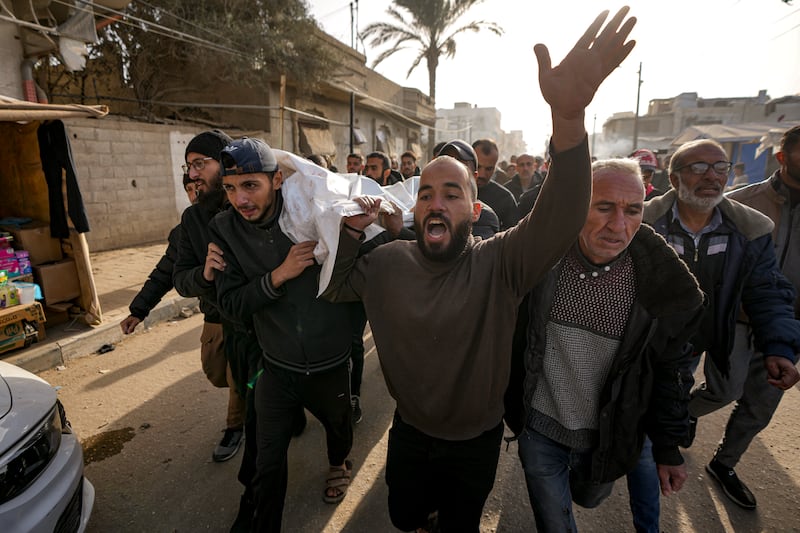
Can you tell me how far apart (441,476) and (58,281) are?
Result: 5.36 meters

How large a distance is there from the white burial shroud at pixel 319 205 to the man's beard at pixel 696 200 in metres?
1.74

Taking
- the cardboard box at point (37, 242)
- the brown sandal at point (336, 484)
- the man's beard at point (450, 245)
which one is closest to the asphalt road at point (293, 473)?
the brown sandal at point (336, 484)

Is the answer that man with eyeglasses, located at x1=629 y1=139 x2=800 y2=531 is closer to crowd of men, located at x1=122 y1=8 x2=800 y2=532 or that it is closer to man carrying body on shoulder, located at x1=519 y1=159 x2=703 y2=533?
crowd of men, located at x1=122 y1=8 x2=800 y2=532

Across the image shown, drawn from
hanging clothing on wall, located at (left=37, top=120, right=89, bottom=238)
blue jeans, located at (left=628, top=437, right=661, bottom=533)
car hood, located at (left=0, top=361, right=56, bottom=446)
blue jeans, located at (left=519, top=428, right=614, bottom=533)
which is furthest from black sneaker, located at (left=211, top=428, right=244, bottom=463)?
hanging clothing on wall, located at (left=37, top=120, right=89, bottom=238)

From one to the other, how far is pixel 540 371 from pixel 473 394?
0.34 m

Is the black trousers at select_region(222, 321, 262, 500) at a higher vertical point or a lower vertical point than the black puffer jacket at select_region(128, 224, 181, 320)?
lower

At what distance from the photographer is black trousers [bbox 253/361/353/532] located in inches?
80.0

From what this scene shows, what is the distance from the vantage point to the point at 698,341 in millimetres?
2434

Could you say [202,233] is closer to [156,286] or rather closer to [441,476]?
[156,286]

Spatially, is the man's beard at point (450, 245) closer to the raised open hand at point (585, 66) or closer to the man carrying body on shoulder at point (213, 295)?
the raised open hand at point (585, 66)

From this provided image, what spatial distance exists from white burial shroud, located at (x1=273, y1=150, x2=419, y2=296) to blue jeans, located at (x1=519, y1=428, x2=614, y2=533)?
1161 millimetres

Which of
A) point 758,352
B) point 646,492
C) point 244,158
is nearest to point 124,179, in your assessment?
point 244,158

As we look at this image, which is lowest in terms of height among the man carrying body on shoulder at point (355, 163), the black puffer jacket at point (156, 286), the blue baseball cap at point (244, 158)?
the black puffer jacket at point (156, 286)

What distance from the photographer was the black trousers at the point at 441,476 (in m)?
1.77
